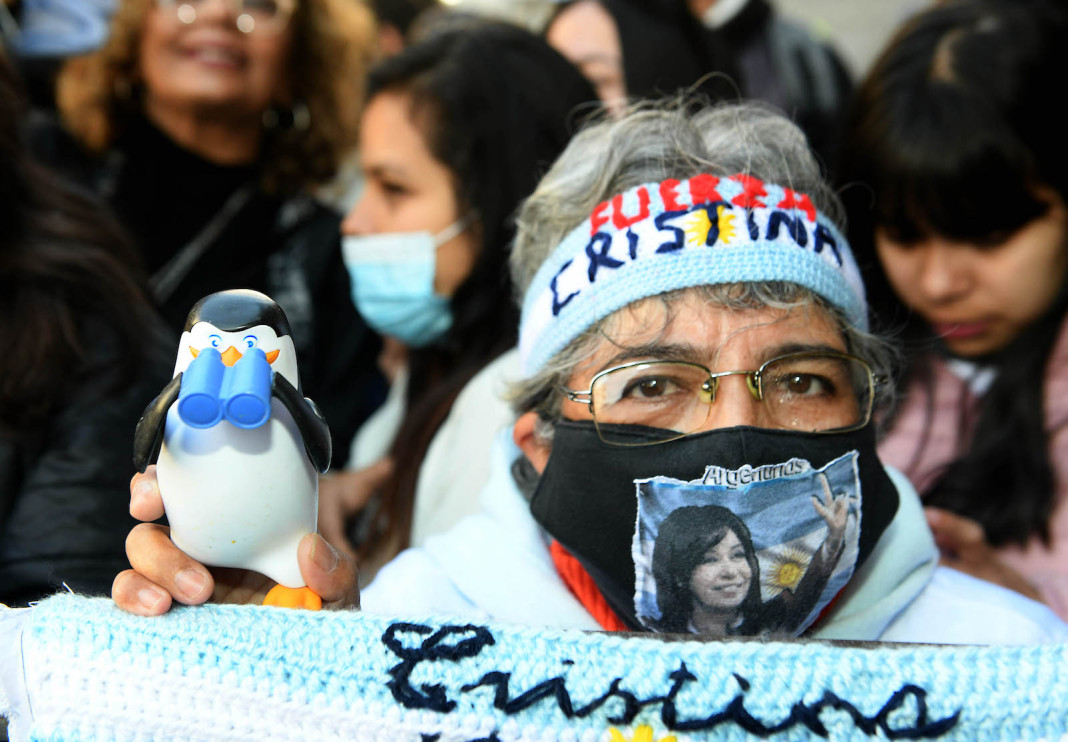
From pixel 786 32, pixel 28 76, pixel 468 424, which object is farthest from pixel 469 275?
pixel 28 76

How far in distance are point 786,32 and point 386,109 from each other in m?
2.35

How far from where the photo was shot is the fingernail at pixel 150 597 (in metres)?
Result: 1.18

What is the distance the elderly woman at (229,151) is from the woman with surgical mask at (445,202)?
0.49 m

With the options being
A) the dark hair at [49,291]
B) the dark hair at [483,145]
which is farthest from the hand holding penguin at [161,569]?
the dark hair at [483,145]

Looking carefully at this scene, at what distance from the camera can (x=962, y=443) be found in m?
2.90

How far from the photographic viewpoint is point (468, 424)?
8.84 ft

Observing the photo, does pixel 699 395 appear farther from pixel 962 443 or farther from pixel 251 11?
pixel 251 11

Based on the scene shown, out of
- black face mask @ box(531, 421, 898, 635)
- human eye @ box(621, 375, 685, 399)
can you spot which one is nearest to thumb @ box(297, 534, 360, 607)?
black face mask @ box(531, 421, 898, 635)

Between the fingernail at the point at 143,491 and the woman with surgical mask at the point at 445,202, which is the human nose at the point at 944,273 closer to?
the woman with surgical mask at the point at 445,202

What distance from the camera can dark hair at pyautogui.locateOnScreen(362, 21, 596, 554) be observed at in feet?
9.65

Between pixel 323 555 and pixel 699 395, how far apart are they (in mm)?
732

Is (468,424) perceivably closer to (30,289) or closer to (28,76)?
(30,289)

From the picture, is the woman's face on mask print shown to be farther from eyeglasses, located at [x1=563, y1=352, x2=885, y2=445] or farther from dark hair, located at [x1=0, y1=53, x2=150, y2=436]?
dark hair, located at [x1=0, y1=53, x2=150, y2=436]

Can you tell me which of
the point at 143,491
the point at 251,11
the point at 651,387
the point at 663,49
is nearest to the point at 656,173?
the point at 651,387
